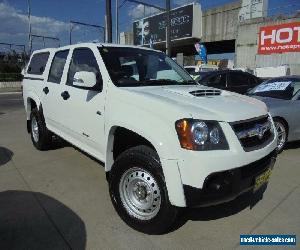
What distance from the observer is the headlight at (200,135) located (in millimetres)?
2971

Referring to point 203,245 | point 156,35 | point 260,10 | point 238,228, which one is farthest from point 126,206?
point 156,35

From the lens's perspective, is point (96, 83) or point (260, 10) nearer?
point (96, 83)

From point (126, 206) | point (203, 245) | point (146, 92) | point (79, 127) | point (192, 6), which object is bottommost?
point (203, 245)

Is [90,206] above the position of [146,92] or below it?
below

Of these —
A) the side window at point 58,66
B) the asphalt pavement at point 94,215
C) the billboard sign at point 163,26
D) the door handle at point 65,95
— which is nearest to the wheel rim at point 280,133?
the asphalt pavement at point 94,215

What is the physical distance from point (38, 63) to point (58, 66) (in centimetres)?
127

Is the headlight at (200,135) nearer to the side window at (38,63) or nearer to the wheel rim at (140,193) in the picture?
the wheel rim at (140,193)

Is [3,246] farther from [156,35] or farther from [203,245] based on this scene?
[156,35]

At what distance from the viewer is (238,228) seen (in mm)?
3619

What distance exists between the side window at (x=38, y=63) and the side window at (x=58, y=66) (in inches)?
19.2

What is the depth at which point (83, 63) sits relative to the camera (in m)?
4.72

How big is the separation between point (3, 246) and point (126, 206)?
4.06 ft

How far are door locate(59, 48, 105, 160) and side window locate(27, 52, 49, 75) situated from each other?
1439 millimetres

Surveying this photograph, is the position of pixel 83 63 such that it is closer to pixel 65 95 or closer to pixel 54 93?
pixel 65 95
